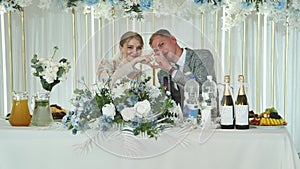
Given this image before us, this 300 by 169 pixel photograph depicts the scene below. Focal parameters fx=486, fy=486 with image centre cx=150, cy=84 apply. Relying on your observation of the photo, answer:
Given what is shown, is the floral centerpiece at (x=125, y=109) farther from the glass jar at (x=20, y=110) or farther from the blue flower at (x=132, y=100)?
the glass jar at (x=20, y=110)

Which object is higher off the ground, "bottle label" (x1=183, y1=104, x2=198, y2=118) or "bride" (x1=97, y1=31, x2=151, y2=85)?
"bride" (x1=97, y1=31, x2=151, y2=85)

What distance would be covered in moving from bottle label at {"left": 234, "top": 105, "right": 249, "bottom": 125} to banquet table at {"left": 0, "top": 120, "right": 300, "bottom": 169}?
4 cm

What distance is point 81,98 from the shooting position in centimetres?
195

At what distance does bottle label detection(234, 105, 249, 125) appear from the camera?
199 cm

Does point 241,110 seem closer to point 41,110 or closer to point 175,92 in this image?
point 175,92

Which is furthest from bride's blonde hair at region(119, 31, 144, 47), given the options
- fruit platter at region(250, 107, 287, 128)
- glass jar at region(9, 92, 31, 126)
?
fruit platter at region(250, 107, 287, 128)

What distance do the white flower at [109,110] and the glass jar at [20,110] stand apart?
1.44ft

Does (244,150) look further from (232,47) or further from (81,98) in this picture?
(232,47)

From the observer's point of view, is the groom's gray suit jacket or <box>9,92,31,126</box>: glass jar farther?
<box>9,92,31,126</box>: glass jar

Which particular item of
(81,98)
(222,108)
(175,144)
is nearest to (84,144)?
(81,98)

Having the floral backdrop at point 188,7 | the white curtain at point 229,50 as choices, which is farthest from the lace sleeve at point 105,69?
the white curtain at point 229,50

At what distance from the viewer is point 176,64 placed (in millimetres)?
1993

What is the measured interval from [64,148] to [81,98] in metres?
Result: 0.27

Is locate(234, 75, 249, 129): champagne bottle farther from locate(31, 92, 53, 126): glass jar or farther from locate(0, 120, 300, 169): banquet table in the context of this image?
locate(31, 92, 53, 126): glass jar
